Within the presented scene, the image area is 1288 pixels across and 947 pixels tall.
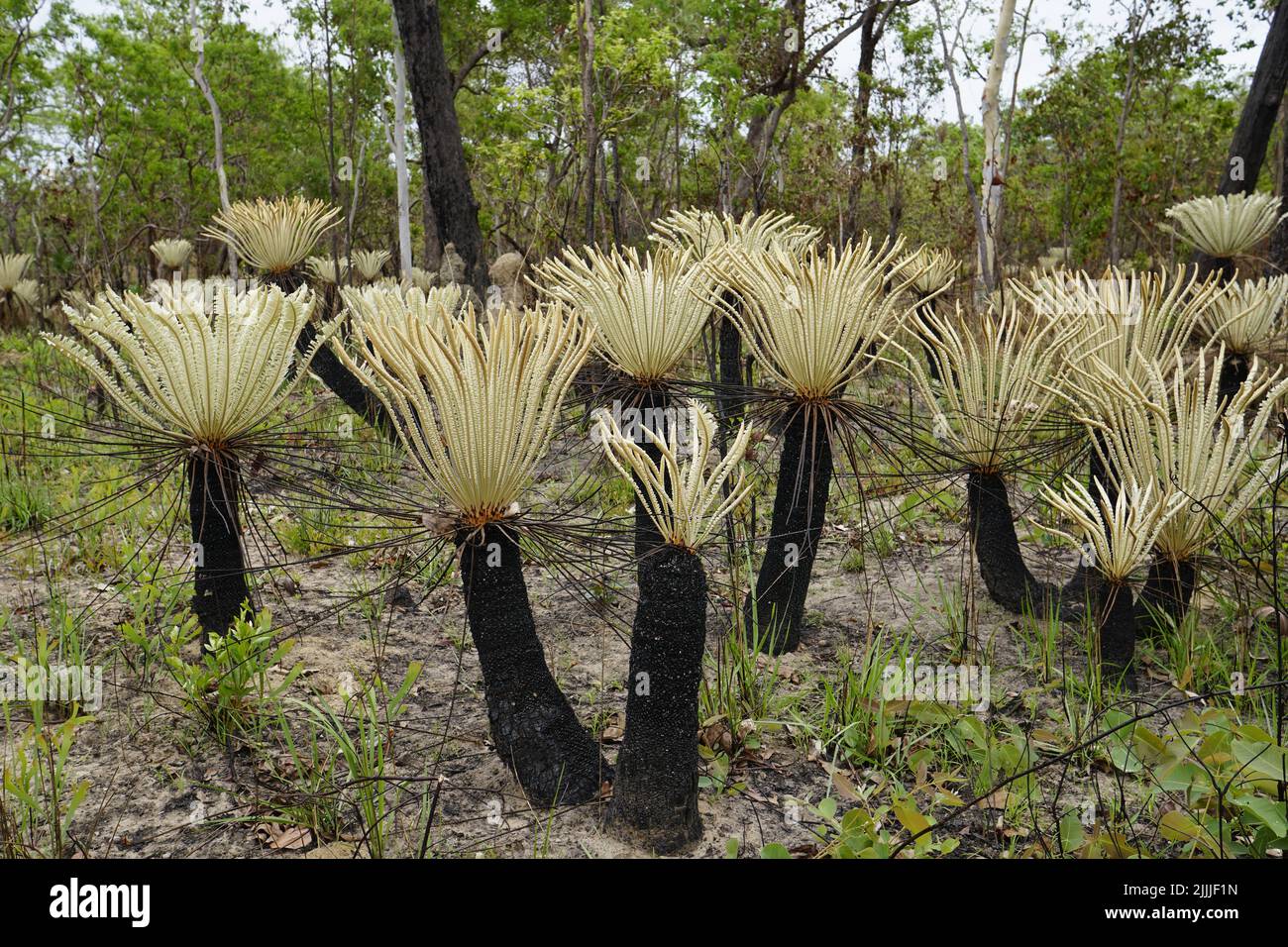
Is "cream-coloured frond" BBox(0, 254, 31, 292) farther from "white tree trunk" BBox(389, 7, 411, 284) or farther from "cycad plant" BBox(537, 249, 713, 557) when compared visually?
"cycad plant" BBox(537, 249, 713, 557)

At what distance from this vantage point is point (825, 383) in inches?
121

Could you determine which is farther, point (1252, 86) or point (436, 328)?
point (1252, 86)

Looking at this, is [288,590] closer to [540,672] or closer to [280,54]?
[540,672]

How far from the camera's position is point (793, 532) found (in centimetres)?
318

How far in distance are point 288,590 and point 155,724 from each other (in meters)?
1.19

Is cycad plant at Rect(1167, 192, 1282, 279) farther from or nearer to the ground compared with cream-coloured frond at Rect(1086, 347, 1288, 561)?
farther from the ground

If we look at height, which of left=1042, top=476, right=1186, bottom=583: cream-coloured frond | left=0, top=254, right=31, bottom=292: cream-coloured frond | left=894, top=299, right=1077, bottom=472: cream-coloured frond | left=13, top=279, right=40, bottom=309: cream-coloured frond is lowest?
left=1042, top=476, right=1186, bottom=583: cream-coloured frond

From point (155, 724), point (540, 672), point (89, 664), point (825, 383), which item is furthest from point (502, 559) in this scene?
point (89, 664)

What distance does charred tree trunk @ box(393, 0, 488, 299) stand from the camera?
8.30 metres

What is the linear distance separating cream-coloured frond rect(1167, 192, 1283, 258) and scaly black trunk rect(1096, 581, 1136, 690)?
11.4 ft

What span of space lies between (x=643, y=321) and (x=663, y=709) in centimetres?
137

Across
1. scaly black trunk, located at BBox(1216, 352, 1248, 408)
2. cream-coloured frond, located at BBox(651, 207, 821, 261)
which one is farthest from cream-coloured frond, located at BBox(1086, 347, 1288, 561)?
scaly black trunk, located at BBox(1216, 352, 1248, 408)

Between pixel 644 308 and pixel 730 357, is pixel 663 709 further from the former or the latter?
Answer: pixel 730 357

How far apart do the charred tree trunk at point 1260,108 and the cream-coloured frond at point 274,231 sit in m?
6.29
